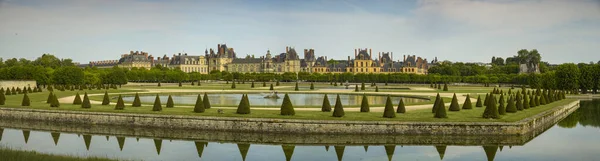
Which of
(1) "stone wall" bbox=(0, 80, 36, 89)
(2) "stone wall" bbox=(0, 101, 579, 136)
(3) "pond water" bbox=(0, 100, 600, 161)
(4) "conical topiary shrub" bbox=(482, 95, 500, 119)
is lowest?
(3) "pond water" bbox=(0, 100, 600, 161)

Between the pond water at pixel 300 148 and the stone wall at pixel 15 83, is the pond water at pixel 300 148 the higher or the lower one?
the lower one

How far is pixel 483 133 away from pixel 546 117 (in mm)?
7430

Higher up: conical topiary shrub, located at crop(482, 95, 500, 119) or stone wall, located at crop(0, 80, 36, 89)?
stone wall, located at crop(0, 80, 36, 89)

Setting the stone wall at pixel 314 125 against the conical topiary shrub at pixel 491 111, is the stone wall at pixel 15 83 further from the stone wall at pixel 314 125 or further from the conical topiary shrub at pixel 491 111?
the conical topiary shrub at pixel 491 111

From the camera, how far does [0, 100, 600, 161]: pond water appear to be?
16.8 m

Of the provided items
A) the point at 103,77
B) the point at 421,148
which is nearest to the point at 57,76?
the point at 103,77

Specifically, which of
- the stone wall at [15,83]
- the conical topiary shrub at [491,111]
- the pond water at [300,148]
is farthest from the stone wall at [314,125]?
the stone wall at [15,83]

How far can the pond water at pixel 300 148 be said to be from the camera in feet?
55.0

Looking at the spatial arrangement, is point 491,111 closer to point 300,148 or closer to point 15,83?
point 300,148

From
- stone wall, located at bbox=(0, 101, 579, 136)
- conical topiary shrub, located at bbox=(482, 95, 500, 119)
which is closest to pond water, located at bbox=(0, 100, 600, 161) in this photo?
stone wall, located at bbox=(0, 101, 579, 136)

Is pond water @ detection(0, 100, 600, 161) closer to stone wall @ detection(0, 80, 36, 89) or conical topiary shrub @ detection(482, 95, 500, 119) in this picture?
conical topiary shrub @ detection(482, 95, 500, 119)

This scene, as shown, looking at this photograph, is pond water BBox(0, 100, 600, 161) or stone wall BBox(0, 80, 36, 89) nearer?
pond water BBox(0, 100, 600, 161)

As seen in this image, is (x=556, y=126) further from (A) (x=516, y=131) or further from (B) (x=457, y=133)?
(B) (x=457, y=133)

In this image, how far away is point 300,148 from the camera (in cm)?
1803
